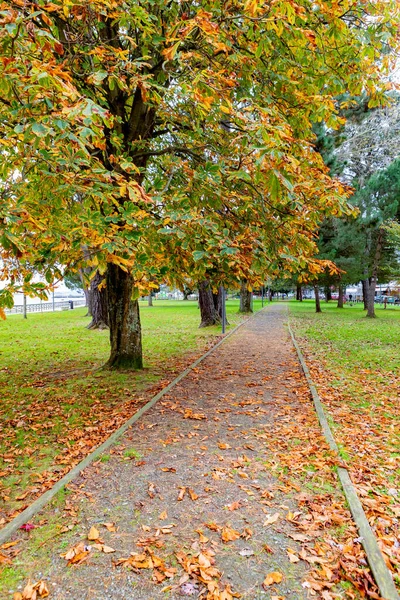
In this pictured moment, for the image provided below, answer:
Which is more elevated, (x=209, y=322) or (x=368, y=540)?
(x=209, y=322)

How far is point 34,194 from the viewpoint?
6.07 metres

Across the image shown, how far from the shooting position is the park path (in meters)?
2.39

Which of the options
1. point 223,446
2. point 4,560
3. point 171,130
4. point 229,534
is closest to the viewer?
point 4,560

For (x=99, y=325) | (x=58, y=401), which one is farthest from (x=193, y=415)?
(x=99, y=325)

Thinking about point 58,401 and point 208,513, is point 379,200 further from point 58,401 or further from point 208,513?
point 208,513

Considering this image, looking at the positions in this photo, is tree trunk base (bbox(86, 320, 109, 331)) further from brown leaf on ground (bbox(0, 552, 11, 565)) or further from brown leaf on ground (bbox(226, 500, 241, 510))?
brown leaf on ground (bbox(0, 552, 11, 565))

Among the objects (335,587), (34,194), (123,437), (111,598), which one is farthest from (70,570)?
(34,194)

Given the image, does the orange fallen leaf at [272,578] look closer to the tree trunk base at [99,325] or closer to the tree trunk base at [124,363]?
the tree trunk base at [124,363]

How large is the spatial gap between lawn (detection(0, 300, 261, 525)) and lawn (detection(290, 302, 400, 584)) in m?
2.79

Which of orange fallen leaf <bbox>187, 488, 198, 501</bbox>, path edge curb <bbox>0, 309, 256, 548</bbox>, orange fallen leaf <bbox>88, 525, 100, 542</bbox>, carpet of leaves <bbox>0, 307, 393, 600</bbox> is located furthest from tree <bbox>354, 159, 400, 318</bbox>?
orange fallen leaf <bbox>88, 525, 100, 542</bbox>

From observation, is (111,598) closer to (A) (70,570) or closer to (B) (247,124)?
(A) (70,570)

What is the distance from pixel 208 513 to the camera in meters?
3.10

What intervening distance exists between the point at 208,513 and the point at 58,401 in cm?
395

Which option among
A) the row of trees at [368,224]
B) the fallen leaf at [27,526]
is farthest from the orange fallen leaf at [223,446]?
the row of trees at [368,224]
